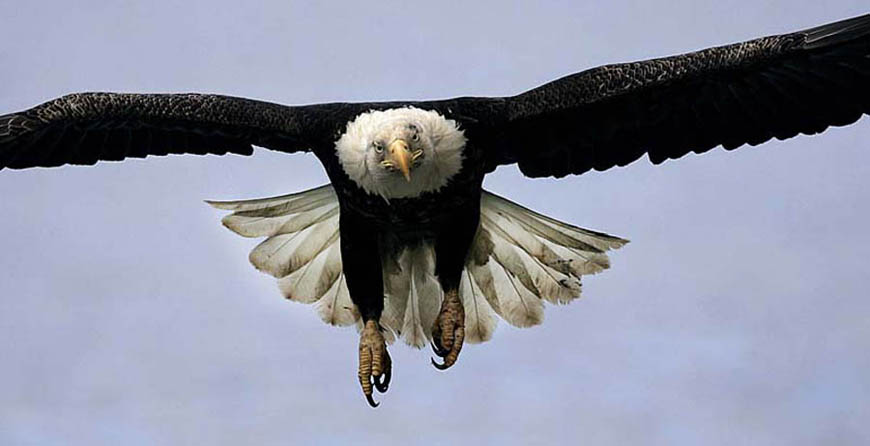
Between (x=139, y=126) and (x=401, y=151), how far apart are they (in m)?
1.63

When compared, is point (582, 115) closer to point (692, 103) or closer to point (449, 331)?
point (692, 103)

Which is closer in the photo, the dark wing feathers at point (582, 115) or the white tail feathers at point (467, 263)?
the dark wing feathers at point (582, 115)

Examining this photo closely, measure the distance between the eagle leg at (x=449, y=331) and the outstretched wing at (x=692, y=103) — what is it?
75 centimetres

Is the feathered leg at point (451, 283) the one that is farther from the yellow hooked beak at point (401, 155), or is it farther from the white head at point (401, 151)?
the yellow hooked beak at point (401, 155)

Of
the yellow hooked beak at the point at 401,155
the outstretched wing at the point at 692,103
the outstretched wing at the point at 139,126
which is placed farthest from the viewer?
the outstretched wing at the point at 139,126

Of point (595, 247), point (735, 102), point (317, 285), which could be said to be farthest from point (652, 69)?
point (317, 285)

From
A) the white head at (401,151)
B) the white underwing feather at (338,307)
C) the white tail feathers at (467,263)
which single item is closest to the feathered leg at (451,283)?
the white tail feathers at (467,263)

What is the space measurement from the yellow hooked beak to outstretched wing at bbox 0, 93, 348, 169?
63 centimetres

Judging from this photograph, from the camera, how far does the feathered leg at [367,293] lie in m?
11.2

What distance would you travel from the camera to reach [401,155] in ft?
34.0

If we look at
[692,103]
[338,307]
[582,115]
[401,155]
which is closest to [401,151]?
[401,155]

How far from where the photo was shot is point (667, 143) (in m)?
11.2

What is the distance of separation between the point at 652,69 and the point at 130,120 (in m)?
2.60

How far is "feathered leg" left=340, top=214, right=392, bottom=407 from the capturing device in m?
11.2
